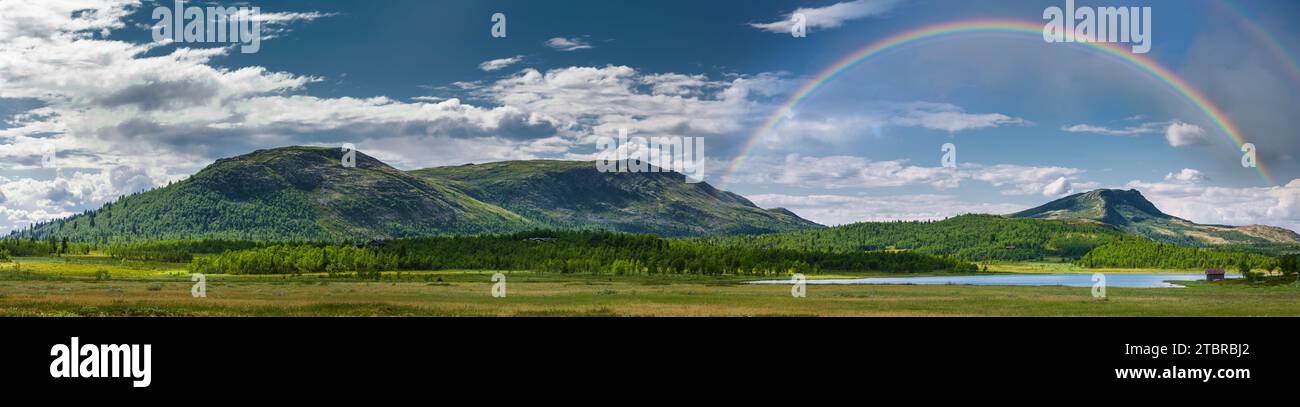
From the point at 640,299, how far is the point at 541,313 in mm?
27757
